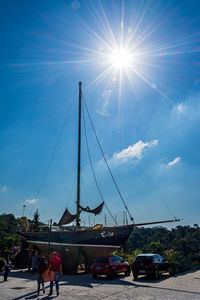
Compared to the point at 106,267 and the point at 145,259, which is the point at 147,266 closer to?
the point at 145,259

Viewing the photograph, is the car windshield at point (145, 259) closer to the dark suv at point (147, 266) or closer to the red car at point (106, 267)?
the dark suv at point (147, 266)

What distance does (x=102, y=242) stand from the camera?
1944 centimetres

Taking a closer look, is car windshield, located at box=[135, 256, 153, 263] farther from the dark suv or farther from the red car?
the red car

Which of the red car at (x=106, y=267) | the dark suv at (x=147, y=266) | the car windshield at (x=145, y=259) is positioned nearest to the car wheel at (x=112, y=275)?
the red car at (x=106, y=267)

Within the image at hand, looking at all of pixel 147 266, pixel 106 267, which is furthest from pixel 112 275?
pixel 147 266

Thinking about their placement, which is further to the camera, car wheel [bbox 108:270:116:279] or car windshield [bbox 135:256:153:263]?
car windshield [bbox 135:256:153:263]

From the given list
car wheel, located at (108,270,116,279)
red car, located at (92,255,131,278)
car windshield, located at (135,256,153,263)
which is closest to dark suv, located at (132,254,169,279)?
car windshield, located at (135,256,153,263)

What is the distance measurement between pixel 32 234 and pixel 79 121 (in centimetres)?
1372

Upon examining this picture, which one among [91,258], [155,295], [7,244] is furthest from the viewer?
[7,244]

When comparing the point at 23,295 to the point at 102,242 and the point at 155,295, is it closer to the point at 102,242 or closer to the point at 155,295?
the point at 155,295

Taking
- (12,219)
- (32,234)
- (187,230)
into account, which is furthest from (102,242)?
(12,219)

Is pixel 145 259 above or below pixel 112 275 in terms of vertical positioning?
above

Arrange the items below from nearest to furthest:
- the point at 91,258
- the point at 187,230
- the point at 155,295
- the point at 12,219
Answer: the point at 155,295
the point at 91,258
the point at 187,230
the point at 12,219

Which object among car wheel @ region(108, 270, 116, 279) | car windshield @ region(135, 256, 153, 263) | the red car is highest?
car windshield @ region(135, 256, 153, 263)
